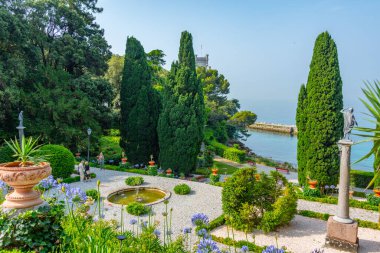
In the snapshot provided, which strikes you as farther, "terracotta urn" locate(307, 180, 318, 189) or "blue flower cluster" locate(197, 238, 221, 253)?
"terracotta urn" locate(307, 180, 318, 189)

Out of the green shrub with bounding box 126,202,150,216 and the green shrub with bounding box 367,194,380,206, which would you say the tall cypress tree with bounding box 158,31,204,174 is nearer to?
the green shrub with bounding box 126,202,150,216

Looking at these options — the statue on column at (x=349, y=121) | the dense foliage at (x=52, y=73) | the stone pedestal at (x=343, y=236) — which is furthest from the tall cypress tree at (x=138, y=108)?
the stone pedestal at (x=343, y=236)

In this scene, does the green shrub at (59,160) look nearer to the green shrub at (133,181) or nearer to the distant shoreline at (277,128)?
the green shrub at (133,181)

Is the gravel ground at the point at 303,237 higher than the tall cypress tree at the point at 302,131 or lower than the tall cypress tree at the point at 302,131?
lower

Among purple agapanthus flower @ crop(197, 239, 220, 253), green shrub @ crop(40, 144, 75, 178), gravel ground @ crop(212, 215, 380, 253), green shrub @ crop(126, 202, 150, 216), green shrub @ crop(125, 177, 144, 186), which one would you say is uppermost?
purple agapanthus flower @ crop(197, 239, 220, 253)

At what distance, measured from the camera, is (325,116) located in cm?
1520

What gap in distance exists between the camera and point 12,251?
4539 mm

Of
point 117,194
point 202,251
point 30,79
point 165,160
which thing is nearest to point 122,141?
point 165,160

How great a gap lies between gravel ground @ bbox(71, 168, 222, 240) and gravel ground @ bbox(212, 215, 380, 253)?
157cm

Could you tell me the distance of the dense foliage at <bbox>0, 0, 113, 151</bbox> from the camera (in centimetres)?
1812

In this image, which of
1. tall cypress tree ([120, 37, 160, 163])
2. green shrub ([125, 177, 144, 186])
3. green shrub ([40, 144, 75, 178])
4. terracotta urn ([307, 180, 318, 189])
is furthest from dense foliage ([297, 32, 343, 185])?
green shrub ([40, 144, 75, 178])

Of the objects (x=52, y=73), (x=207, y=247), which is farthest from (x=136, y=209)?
(x=52, y=73)

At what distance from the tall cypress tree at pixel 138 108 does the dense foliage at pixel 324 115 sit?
11.1 metres

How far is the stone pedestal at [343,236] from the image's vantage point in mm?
8781
